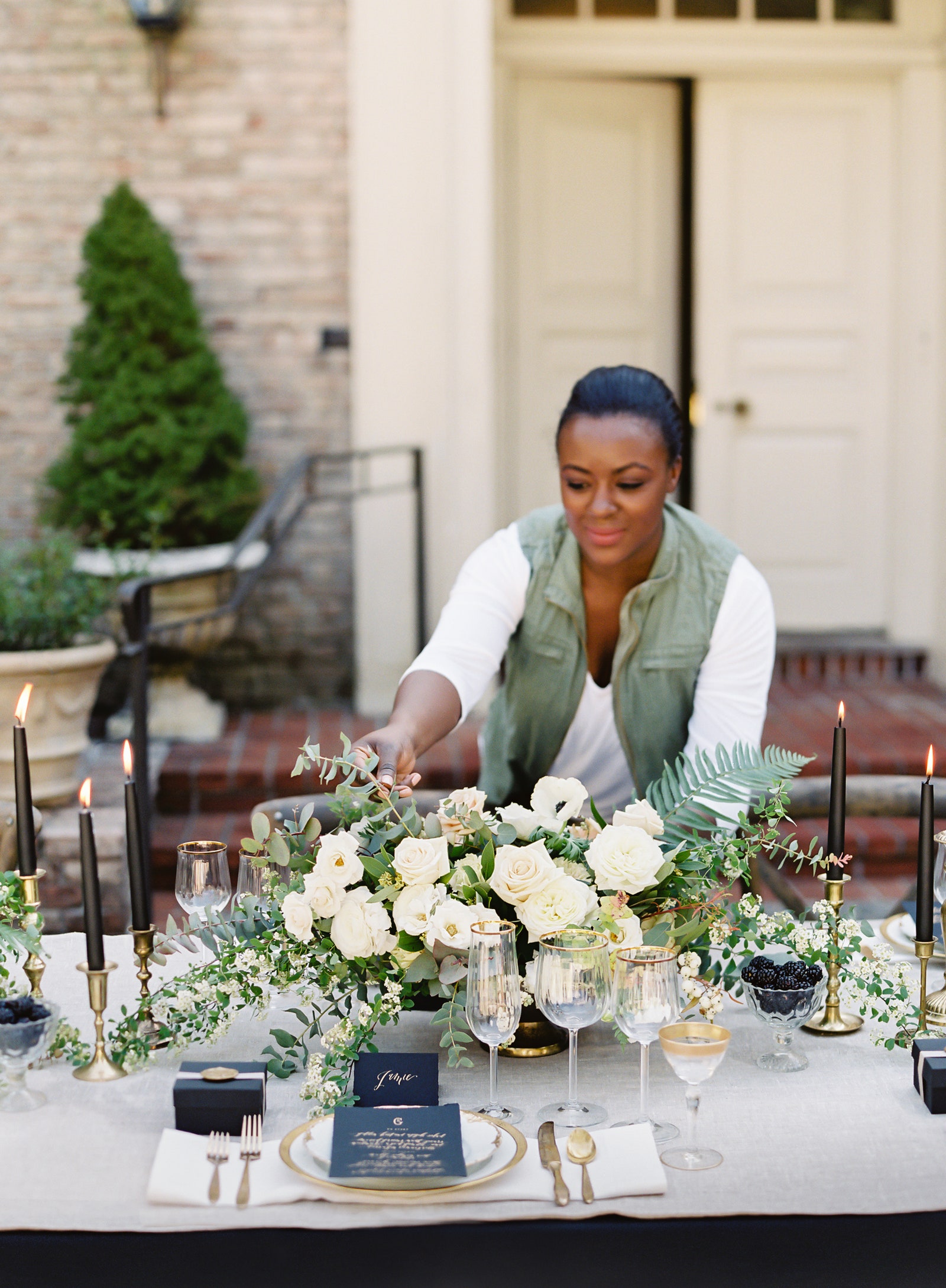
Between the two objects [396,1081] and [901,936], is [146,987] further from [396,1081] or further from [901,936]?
[901,936]

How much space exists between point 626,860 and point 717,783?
9.8 inches

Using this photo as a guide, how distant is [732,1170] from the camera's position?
1.45 m

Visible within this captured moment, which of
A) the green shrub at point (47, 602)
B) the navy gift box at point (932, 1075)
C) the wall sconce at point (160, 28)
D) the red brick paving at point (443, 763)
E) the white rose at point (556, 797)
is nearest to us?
the navy gift box at point (932, 1075)

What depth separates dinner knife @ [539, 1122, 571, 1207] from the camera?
4.52 ft

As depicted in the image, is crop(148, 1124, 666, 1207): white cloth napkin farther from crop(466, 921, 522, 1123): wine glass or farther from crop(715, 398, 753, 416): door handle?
crop(715, 398, 753, 416): door handle

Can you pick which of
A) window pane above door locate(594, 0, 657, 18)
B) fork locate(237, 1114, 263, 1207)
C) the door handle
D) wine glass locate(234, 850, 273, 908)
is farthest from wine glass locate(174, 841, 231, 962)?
window pane above door locate(594, 0, 657, 18)

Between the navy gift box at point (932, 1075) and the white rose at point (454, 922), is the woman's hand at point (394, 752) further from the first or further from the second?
the navy gift box at point (932, 1075)

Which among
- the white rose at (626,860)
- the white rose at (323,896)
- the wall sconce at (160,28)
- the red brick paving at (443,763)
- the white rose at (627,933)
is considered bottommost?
the red brick paving at (443,763)

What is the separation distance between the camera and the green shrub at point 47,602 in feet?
13.2

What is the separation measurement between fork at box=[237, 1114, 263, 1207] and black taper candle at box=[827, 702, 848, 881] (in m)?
0.74

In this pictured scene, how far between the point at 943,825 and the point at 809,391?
2.91 meters

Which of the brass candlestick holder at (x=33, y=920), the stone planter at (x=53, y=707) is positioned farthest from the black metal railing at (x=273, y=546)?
the brass candlestick holder at (x=33, y=920)

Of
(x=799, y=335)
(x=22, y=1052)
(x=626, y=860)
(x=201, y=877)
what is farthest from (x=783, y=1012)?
(x=799, y=335)

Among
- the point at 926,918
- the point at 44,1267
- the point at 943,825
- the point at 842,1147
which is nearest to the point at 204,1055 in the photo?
the point at 44,1267
